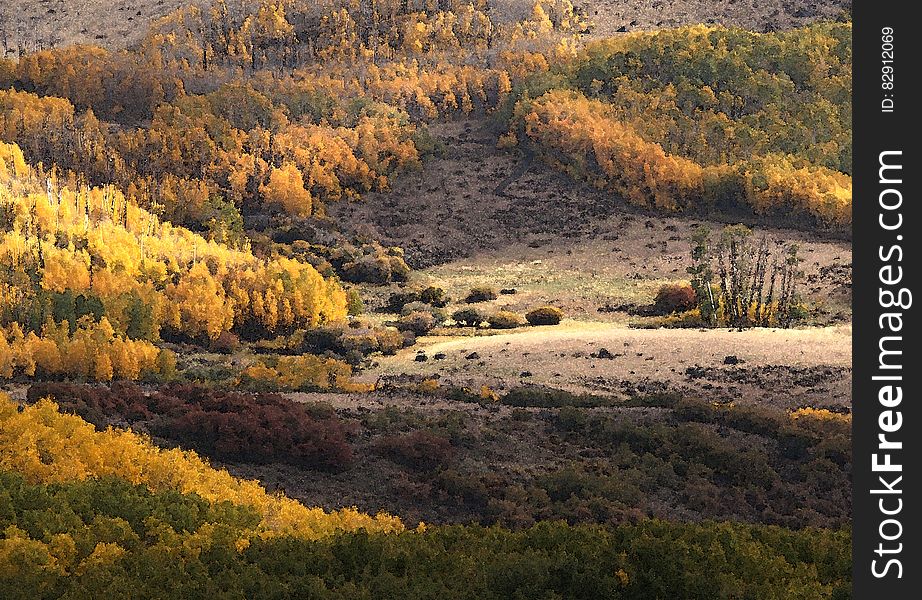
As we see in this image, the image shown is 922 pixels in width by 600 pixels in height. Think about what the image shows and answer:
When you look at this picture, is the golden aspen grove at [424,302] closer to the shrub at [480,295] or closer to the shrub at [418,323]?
the shrub at [480,295]

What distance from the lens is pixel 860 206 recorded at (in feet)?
67.9

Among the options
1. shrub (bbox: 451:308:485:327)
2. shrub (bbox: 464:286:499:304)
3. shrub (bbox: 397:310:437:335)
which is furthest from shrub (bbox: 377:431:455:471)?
shrub (bbox: 464:286:499:304)

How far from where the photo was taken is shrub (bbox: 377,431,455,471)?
44281 mm

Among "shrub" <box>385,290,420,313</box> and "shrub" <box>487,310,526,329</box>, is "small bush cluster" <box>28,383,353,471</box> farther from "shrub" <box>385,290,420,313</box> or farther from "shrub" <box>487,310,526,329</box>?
"shrub" <box>385,290,420,313</box>

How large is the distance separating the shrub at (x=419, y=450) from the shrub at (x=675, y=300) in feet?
176

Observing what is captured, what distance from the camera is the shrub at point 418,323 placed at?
9181cm

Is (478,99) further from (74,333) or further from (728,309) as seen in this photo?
(74,333)

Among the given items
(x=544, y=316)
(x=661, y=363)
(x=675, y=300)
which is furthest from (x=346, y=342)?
(x=675, y=300)

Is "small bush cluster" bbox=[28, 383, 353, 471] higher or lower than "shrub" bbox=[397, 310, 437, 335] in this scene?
higher

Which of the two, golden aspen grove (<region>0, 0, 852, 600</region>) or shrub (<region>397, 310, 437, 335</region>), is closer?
golden aspen grove (<region>0, 0, 852, 600</region>)

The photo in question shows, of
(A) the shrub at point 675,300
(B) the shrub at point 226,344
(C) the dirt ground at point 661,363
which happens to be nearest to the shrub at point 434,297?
(A) the shrub at point 675,300

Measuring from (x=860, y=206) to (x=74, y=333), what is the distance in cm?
5736

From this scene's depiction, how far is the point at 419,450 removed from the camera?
4488 cm

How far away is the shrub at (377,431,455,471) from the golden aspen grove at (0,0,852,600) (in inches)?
5.1
